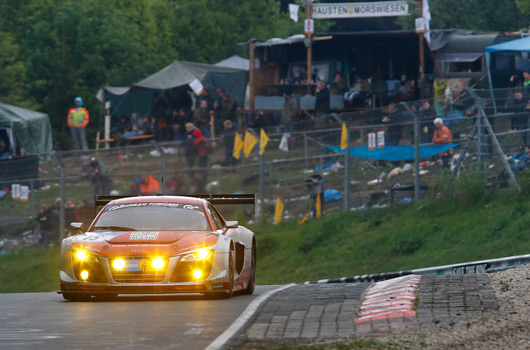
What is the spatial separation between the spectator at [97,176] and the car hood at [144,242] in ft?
48.2

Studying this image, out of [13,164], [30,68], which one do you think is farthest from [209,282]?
[30,68]

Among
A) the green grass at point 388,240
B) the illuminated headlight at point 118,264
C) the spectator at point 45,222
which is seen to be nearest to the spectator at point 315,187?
the green grass at point 388,240

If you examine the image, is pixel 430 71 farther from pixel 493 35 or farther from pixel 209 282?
pixel 209 282

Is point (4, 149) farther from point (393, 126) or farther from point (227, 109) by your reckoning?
point (393, 126)

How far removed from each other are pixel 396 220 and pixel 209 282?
1222cm

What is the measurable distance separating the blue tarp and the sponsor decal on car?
12.4m

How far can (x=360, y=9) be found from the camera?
36.5 meters

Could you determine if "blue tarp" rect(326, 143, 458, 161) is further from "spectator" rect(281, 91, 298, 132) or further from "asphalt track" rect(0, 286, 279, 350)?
"asphalt track" rect(0, 286, 279, 350)

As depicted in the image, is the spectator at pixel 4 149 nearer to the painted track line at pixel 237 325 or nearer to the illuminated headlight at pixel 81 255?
the illuminated headlight at pixel 81 255

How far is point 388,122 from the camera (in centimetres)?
2473

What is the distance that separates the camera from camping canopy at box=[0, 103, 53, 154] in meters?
41.0

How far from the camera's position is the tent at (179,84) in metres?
43.4

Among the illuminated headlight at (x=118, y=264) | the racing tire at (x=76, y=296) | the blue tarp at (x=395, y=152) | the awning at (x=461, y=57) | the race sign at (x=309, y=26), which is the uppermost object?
the race sign at (x=309, y=26)

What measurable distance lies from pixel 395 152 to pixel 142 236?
42.3 feet
